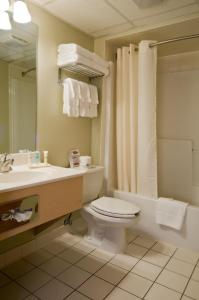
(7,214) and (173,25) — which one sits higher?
(173,25)

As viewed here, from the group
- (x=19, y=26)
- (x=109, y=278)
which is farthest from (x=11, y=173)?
(x=19, y=26)

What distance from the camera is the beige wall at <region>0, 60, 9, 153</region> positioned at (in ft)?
5.64

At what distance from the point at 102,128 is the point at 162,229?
1.19 m

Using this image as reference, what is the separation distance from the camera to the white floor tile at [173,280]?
1572mm

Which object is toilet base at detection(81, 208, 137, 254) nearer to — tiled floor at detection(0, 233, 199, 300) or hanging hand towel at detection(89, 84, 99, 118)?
tiled floor at detection(0, 233, 199, 300)

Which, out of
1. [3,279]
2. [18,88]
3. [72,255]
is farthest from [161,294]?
[18,88]

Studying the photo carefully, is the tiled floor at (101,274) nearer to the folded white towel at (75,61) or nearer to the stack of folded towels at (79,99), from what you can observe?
the stack of folded towels at (79,99)

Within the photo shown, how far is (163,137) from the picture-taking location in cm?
281

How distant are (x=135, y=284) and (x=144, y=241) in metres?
0.64

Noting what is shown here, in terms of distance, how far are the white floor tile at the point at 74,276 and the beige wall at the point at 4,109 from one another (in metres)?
1.03

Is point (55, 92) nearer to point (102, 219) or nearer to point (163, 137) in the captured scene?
point (102, 219)

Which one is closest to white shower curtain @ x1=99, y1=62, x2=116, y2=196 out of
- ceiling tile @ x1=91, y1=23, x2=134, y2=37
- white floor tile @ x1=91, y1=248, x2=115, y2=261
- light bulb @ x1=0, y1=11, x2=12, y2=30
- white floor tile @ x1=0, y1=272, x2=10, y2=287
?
ceiling tile @ x1=91, y1=23, x2=134, y2=37

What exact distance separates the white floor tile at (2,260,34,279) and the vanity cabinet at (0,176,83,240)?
618mm

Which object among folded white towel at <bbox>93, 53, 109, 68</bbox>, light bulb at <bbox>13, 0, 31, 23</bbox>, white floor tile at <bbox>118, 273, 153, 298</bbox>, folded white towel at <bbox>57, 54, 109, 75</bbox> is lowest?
white floor tile at <bbox>118, 273, 153, 298</bbox>
